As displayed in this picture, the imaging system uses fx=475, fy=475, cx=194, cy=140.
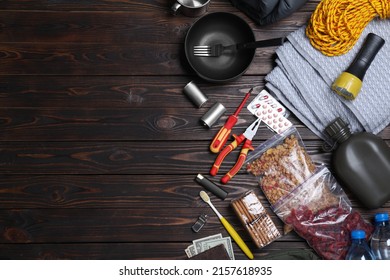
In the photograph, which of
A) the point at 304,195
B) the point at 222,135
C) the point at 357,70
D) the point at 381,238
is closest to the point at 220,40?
the point at 222,135

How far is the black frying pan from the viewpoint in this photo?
5.16ft

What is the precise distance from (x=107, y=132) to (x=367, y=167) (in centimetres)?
85

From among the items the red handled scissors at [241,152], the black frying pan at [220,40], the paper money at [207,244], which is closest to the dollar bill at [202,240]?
the paper money at [207,244]

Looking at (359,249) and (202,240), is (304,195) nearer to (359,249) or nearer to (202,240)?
(359,249)

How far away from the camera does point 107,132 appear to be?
159 centimetres

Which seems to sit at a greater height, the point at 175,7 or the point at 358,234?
the point at 175,7

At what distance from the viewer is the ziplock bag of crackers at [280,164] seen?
153cm

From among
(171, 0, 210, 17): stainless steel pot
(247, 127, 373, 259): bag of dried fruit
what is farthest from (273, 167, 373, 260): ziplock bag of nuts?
(171, 0, 210, 17): stainless steel pot

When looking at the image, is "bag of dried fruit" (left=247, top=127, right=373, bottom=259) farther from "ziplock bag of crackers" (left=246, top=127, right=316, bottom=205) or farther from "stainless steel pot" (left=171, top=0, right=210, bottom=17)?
"stainless steel pot" (left=171, top=0, right=210, bottom=17)

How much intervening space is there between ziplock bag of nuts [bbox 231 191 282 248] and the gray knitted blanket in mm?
316

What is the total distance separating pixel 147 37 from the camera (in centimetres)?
164
